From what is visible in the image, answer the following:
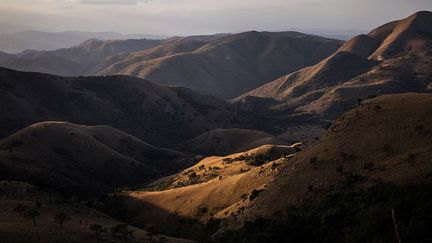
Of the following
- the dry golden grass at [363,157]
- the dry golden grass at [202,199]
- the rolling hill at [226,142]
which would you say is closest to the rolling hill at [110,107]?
the rolling hill at [226,142]

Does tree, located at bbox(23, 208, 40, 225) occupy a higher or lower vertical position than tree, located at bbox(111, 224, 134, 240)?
higher

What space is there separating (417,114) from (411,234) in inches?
927

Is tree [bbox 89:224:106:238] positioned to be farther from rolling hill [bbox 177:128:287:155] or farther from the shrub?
rolling hill [bbox 177:128:287:155]

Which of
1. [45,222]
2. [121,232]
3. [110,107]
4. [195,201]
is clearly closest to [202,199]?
[195,201]

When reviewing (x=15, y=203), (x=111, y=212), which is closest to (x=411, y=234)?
(x=15, y=203)

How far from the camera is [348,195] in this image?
43.8 metres

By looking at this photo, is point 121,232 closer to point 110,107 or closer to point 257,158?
point 257,158

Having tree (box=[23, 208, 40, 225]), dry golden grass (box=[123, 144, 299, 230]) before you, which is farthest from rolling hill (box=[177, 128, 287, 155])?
tree (box=[23, 208, 40, 225])

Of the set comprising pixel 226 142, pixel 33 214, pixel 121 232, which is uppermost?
pixel 33 214

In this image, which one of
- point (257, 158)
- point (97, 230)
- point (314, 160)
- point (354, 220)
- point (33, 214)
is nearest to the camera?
point (354, 220)

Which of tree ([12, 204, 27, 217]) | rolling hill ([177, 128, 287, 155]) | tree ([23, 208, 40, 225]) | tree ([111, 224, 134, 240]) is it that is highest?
tree ([23, 208, 40, 225])

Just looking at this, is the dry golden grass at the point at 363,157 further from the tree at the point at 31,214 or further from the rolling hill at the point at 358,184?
the tree at the point at 31,214

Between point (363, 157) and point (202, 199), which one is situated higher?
point (363, 157)

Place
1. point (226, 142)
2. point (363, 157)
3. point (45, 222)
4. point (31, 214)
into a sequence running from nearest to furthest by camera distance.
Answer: point (31, 214) < point (45, 222) < point (363, 157) < point (226, 142)
